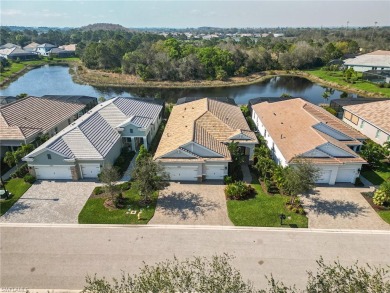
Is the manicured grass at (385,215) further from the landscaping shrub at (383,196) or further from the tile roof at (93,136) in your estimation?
the tile roof at (93,136)

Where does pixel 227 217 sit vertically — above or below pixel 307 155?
below

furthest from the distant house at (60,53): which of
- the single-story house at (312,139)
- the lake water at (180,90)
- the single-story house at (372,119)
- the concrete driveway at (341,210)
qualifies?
the concrete driveway at (341,210)

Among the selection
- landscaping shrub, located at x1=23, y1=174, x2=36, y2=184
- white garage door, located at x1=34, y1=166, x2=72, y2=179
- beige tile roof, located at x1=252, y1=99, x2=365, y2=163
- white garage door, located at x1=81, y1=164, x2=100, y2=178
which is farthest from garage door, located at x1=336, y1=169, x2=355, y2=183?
landscaping shrub, located at x1=23, y1=174, x2=36, y2=184

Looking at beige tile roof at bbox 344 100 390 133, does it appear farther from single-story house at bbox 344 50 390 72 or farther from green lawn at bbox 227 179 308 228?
single-story house at bbox 344 50 390 72

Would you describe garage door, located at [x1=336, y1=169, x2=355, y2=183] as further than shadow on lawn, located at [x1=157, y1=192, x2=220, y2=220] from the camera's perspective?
Yes

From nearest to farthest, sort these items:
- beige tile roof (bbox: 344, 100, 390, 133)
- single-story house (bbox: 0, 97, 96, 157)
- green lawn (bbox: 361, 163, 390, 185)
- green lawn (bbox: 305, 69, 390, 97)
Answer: green lawn (bbox: 361, 163, 390, 185) < single-story house (bbox: 0, 97, 96, 157) < beige tile roof (bbox: 344, 100, 390, 133) < green lawn (bbox: 305, 69, 390, 97)

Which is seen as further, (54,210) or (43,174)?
(43,174)

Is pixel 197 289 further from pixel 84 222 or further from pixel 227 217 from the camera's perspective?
pixel 84 222

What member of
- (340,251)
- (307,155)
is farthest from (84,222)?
(307,155)
